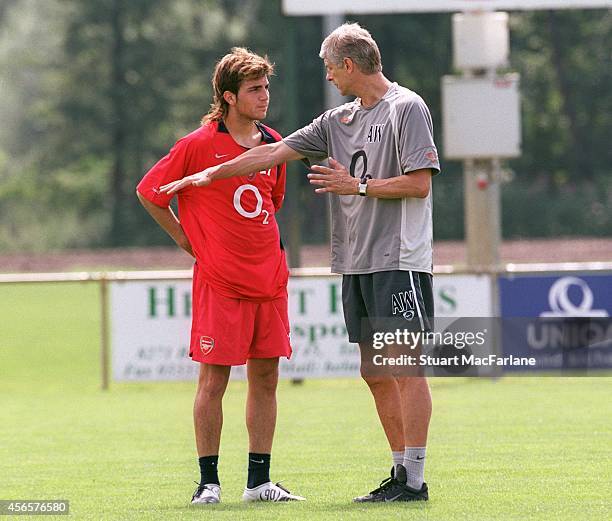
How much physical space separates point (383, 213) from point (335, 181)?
238 mm

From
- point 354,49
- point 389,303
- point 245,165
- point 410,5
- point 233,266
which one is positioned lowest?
point 389,303

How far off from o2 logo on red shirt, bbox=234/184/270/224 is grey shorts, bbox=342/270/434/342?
0.55m

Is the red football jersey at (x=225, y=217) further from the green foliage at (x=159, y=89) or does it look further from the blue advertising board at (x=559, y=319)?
the green foliage at (x=159, y=89)

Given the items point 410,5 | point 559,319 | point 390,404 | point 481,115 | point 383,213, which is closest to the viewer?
point 383,213

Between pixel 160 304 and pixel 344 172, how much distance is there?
601cm

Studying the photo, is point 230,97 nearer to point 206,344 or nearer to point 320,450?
point 206,344

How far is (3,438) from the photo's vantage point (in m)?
8.43

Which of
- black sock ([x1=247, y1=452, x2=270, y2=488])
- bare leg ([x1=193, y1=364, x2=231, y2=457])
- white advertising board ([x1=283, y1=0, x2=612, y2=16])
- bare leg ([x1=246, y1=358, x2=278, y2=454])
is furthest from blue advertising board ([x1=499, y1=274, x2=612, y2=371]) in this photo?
bare leg ([x1=193, y1=364, x2=231, y2=457])

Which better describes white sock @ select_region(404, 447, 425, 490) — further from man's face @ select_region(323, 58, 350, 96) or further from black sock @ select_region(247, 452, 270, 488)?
man's face @ select_region(323, 58, 350, 96)

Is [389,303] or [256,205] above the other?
[256,205]

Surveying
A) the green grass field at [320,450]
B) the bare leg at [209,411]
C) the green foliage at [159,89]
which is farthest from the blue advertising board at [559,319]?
the green foliage at [159,89]

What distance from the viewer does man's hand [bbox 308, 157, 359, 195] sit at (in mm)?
5586

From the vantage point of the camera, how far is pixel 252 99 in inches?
234

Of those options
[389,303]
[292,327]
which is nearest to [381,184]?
[389,303]
